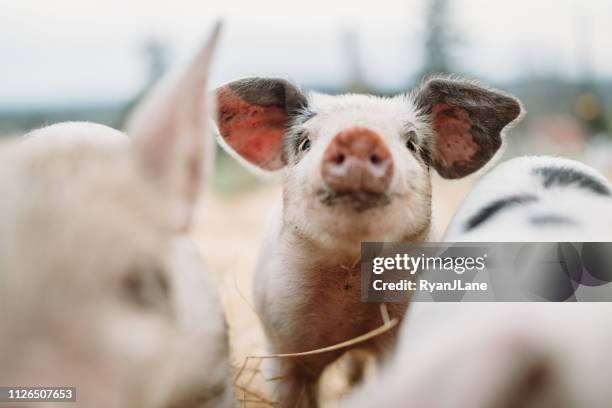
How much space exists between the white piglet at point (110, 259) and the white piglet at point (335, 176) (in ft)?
2.05

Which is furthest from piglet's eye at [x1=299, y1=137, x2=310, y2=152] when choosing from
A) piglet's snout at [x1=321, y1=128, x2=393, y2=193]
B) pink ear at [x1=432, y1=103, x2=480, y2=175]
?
pink ear at [x1=432, y1=103, x2=480, y2=175]

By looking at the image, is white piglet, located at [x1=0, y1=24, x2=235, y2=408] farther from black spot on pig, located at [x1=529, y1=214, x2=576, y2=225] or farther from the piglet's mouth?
black spot on pig, located at [x1=529, y1=214, x2=576, y2=225]

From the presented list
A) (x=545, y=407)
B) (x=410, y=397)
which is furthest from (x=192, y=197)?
(x=545, y=407)

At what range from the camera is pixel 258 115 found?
3.04 meters

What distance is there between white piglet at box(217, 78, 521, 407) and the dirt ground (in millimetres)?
168

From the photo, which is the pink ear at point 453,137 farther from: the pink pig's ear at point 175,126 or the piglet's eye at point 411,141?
the pink pig's ear at point 175,126

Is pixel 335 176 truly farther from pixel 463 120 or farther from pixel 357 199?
pixel 463 120

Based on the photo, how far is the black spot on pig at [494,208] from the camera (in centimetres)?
218

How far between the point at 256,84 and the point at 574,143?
6.86 m

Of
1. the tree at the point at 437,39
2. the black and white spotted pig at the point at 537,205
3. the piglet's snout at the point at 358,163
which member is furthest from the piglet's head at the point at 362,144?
the tree at the point at 437,39

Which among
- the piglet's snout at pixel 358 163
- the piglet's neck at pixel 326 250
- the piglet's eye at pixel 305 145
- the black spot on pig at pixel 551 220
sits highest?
the piglet's eye at pixel 305 145

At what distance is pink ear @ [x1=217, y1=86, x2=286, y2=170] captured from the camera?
2.99 meters

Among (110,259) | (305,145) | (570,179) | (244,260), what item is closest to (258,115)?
(305,145)

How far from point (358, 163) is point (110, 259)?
3.08 ft
